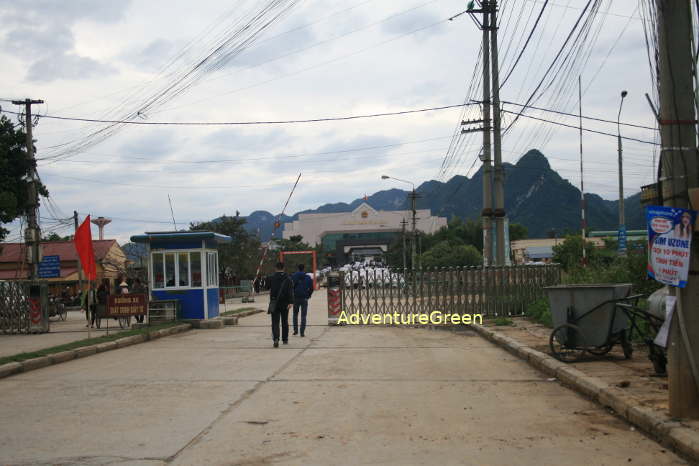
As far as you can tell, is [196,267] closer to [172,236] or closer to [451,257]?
[172,236]

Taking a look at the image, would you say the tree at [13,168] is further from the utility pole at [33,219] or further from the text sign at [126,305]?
the text sign at [126,305]

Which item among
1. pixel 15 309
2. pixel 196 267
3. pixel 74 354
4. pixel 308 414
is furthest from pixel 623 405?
pixel 15 309

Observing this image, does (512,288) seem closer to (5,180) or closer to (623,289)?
(623,289)

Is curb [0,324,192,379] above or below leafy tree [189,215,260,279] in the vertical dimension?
below

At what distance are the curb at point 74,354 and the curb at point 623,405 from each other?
28.2 feet

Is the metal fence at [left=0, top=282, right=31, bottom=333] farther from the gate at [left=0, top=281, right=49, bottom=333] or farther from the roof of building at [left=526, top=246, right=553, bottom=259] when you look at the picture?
the roof of building at [left=526, top=246, right=553, bottom=259]

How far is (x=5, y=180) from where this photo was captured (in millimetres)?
25156

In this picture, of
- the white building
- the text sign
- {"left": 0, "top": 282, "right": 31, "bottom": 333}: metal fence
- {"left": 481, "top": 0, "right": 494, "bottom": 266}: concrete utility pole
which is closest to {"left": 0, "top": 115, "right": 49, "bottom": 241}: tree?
{"left": 0, "top": 282, "right": 31, "bottom": 333}: metal fence

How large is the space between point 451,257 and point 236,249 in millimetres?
17237

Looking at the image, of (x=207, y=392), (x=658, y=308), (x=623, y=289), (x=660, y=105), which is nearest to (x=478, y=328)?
(x=623, y=289)

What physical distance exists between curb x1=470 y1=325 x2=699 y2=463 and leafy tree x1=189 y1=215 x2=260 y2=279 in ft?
142

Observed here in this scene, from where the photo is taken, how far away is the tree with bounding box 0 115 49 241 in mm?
25031
